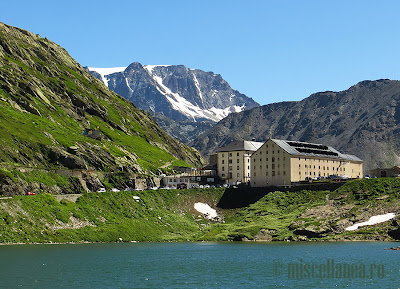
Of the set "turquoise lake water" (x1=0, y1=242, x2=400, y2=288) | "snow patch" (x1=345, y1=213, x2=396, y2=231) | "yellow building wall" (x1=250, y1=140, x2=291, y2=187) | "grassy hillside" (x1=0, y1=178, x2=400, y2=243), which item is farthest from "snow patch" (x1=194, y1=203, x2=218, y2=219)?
"turquoise lake water" (x1=0, y1=242, x2=400, y2=288)

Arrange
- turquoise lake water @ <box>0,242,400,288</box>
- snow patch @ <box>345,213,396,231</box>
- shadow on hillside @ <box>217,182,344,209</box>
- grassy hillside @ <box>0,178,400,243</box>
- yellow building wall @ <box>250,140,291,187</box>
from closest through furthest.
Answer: turquoise lake water @ <box>0,242,400,288</box> < grassy hillside @ <box>0,178,400,243</box> < snow patch @ <box>345,213,396,231</box> < shadow on hillside @ <box>217,182,344,209</box> < yellow building wall @ <box>250,140,291,187</box>

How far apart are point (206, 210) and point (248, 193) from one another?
679 inches

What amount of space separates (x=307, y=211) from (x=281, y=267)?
76007mm

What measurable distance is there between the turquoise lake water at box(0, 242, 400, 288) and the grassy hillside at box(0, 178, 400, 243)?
14.0m

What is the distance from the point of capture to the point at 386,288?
219 ft

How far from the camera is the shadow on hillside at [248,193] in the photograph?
178875mm

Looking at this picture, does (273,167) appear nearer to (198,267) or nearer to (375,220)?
(375,220)

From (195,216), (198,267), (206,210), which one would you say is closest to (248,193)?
(206,210)

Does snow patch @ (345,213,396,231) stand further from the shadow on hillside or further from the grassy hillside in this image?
the shadow on hillside

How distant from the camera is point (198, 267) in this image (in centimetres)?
8762

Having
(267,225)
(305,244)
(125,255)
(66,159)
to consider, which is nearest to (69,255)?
Result: (125,255)

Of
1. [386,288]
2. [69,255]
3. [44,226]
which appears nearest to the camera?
[386,288]

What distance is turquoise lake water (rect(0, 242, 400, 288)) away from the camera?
7162 centimetres

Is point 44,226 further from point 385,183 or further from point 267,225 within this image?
point 385,183
